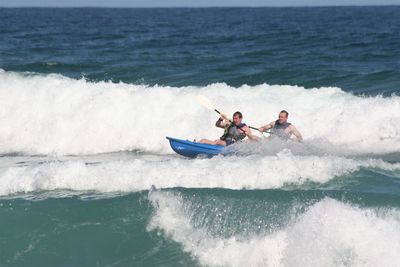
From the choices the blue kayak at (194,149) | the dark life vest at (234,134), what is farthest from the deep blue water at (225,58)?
the blue kayak at (194,149)

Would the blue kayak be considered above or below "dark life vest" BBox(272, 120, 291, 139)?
below

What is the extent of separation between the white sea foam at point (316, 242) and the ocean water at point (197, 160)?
0.02 metres

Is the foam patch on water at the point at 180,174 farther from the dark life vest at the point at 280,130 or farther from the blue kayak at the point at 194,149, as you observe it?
the dark life vest at the point at 280,130

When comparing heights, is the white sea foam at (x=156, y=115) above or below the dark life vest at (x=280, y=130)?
below

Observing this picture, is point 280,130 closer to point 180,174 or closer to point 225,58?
point 180,174

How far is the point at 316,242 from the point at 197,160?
4014mm

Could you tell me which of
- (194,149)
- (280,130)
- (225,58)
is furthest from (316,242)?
(225,58)

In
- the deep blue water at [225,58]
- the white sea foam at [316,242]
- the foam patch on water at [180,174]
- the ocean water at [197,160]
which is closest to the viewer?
the white sea foam at [316,242]

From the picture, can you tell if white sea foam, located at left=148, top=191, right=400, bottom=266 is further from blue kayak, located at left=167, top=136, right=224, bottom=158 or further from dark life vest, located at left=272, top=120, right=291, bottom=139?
dark life vest, located at left=272, top=120, right=291, bottom=139

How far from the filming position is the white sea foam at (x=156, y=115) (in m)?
15.4

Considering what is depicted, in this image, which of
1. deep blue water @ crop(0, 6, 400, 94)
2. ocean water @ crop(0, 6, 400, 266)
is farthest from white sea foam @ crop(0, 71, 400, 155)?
deep blue water @ crop(0, 6, 400, 94)

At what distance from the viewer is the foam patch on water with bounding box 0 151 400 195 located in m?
10.2

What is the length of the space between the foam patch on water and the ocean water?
3cm

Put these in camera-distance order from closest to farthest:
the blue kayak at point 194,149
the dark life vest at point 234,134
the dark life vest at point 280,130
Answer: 1. the blue kayak at point 194,149
2. the dark life vest at point 234,134
3. the dark life vest at point 280,130
